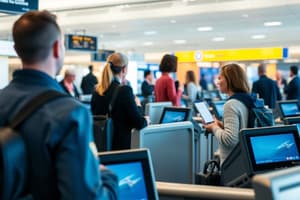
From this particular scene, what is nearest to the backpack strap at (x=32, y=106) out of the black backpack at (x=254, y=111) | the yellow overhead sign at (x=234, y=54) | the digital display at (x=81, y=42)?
the black backpack at (x=254, y=111)

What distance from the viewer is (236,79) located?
3.10 m

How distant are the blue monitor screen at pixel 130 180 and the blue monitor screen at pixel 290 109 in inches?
171

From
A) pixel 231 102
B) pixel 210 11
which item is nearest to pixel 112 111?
pixel 231 102

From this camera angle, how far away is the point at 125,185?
5.50 ft

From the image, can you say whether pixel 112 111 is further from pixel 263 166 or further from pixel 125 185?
pixel 125 185

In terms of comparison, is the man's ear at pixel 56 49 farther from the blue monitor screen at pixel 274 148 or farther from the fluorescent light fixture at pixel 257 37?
the fluorescent light fixture at pixel 257 37

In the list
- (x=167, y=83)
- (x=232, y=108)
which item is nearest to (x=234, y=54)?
(x=167, y=83)

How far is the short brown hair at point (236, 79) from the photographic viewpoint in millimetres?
3090

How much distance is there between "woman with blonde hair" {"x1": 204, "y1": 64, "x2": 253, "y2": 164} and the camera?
Result: 2.98 metres

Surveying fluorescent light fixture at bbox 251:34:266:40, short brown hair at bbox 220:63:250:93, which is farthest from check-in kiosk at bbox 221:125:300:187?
fluorescent light fixture at bbox 251:34:266:40

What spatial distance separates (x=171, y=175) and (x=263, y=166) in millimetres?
946

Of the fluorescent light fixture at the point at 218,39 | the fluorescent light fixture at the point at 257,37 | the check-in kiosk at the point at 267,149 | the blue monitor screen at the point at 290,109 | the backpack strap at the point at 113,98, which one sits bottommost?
the blue monitor screen at the point at 290,109

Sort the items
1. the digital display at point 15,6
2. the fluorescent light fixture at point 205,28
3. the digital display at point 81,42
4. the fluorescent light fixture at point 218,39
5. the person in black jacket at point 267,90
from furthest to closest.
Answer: the fluorescent light fixture at point 218,39 → the digital display at point 81,42 → the fluorescent light fixture at point 205,28 → the person in black jacket at point 267,90 → the digital display at point 15,6

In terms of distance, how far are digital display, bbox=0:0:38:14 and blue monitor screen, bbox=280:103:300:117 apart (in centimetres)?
368
